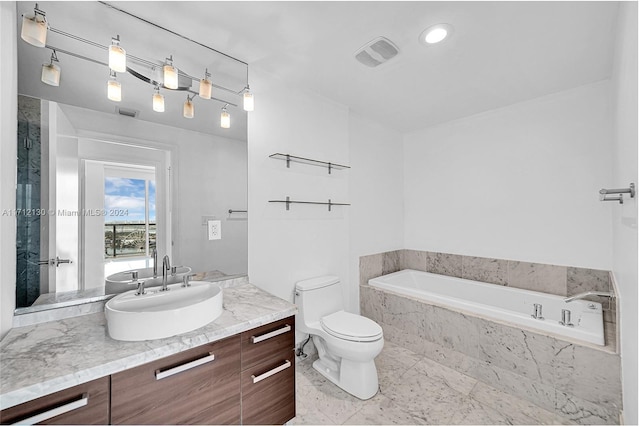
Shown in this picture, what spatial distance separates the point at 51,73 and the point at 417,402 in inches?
117

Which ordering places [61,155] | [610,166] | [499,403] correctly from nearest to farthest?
[61,155], [499,403], [610,166]

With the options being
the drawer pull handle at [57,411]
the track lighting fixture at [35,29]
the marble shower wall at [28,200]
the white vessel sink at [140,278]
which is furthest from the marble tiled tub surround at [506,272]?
the track lighting fixture at [35,29]

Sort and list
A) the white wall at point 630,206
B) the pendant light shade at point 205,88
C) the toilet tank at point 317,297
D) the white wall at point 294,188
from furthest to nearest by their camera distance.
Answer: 1. the toilet tank at point 317,297
2. the white wall at point 294,188
3. the pendant light shade at point 205,88
4. the white wall at point 630,206

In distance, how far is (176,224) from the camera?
5.80ft

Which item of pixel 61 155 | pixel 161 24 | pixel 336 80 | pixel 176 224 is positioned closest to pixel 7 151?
pixel 61 155

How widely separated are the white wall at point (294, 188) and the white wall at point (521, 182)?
1.25 meters

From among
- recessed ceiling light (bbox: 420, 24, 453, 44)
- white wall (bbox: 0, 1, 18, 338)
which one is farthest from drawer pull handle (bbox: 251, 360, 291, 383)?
recessed ceiling light (bbox: 420, 24, 453, 44)

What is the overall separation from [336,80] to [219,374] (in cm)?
220

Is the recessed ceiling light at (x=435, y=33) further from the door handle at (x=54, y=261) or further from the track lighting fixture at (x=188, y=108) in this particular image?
the door handle at (x=54, y=261)

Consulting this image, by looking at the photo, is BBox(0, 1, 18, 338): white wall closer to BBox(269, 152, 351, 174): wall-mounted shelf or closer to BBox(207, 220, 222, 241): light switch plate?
BBox(207, 220, 222, 241): light switch plate

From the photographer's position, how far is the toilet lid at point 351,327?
1.93 meters

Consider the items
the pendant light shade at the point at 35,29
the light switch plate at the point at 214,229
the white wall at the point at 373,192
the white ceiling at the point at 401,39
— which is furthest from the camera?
the white wall at the point at 373,192

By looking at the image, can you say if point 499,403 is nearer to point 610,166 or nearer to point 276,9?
point 610,166

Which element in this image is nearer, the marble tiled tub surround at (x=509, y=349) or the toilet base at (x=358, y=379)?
the marble tiled tub surround at (x=509, y=349)
